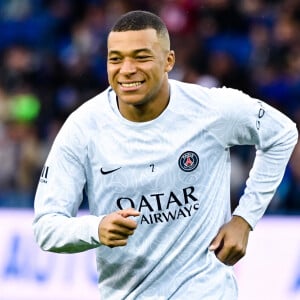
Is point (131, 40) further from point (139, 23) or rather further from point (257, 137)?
point (257, 137)

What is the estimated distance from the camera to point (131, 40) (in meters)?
4.70

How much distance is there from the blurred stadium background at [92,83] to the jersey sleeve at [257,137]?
373cm

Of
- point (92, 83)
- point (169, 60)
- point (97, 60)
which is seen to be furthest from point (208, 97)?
point (97, 60)

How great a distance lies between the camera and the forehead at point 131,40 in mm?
4695

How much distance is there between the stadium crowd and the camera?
10.9 m

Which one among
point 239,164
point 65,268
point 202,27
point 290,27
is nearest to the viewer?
point 65,268

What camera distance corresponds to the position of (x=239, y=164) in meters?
10.0

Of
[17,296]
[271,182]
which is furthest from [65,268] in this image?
[271,182]

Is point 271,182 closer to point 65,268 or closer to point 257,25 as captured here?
point 65,268

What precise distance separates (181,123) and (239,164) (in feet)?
17.0

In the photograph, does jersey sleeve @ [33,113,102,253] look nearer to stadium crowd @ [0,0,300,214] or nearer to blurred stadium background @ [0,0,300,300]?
blurred stadium background @ [0,0,300,300]

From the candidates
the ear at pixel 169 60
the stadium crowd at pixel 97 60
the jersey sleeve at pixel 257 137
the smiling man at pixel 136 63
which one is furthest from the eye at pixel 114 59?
the stadium crowd at pixel 97 60

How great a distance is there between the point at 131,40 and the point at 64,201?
74 cm

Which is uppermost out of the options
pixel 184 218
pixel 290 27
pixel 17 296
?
pixel 290 27
